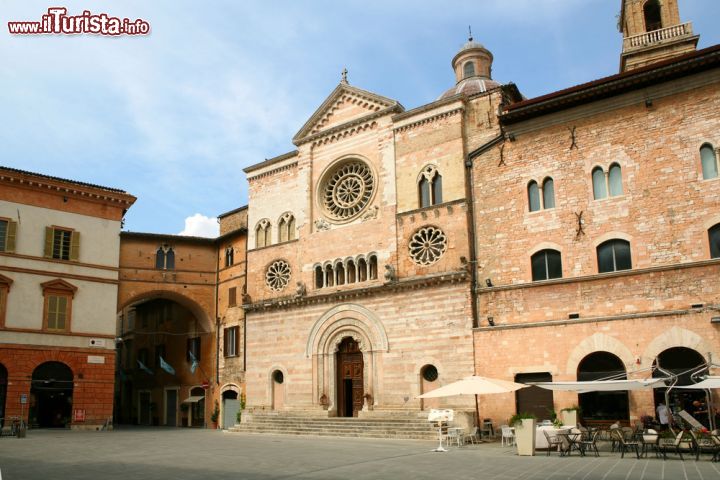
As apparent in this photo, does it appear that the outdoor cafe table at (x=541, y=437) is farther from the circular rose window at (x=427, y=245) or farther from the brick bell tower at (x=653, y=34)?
the brick bell tower at (x=653, y=34)

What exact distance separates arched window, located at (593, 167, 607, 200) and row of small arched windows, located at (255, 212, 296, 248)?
602 inches

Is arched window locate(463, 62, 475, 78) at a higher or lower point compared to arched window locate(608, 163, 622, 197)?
higher

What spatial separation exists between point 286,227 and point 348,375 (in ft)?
28.3

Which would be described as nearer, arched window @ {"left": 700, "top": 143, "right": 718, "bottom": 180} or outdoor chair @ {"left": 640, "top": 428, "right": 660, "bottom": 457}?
outdoor chair @ {"left": 640, "top": 428, "right": 660, "bottom": 457}

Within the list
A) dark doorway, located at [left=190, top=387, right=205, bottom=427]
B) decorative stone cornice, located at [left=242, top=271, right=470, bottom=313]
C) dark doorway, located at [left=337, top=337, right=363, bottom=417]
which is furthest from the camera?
dark doorway, located at [left=190, top=387, right=205, bottom=427]

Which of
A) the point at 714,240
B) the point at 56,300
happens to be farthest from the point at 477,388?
the point at 56,300

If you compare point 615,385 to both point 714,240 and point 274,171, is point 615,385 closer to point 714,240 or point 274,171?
point 714,240

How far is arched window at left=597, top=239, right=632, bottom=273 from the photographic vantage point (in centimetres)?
2214

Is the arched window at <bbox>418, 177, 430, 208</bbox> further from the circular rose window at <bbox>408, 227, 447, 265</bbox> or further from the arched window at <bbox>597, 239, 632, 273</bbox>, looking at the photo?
the arched window at <bbox>597, 239, 632, 273</bbox>

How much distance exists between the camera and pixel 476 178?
86.3 ft

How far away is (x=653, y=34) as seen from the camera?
35625mm

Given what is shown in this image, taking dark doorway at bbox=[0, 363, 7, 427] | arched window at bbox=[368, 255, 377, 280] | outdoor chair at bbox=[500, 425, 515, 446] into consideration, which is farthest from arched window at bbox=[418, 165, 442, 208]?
dark doorway at bbox=[0, 363, 7, 427]

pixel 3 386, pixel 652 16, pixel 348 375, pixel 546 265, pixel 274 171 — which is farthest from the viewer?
pixel 652 16

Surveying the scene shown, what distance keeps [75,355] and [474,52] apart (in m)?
29.3
